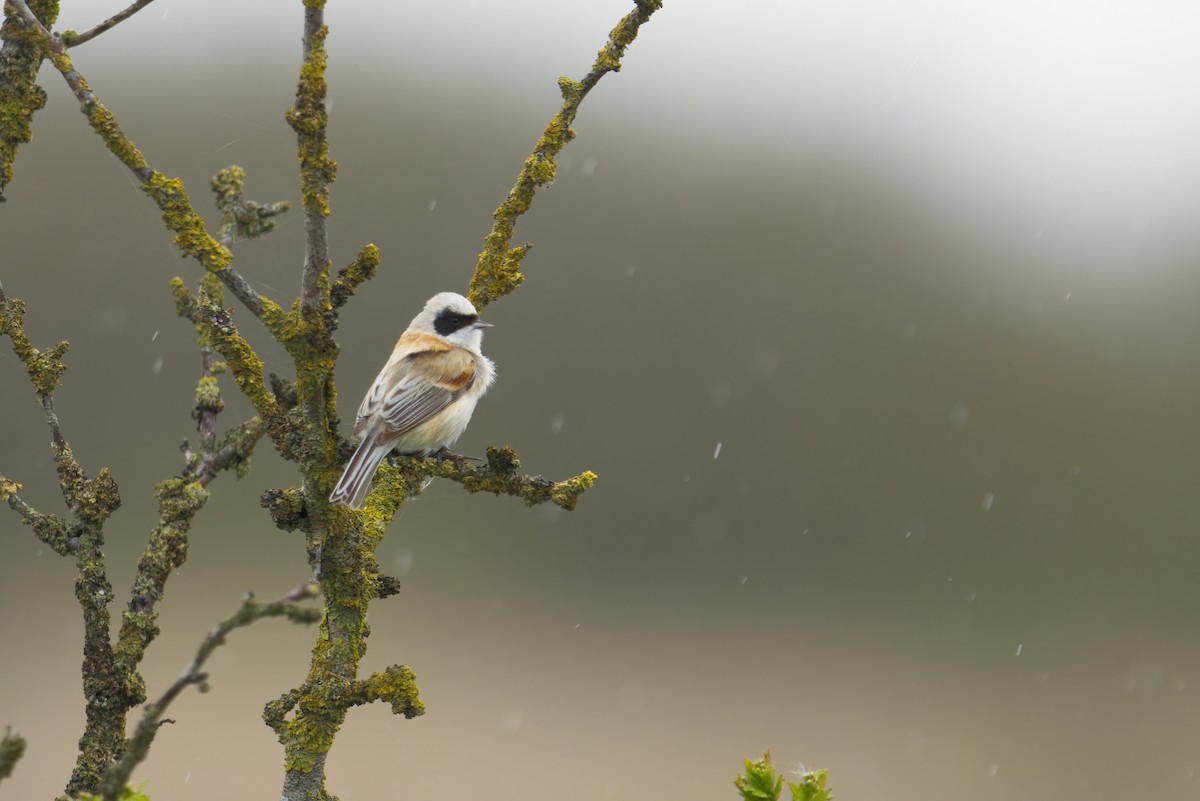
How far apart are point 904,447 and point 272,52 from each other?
9.78 m

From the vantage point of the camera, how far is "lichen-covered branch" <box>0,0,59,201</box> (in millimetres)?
2375

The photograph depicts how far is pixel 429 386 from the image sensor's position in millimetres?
4594

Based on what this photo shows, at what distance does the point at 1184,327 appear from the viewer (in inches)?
655

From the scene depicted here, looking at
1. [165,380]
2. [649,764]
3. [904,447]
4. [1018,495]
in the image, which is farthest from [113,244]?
[1018,495]

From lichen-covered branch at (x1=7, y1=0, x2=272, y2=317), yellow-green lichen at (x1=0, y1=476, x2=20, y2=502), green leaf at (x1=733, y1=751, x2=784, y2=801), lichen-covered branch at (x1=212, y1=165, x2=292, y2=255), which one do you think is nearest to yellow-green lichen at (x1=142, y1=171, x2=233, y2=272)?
lichen-covered branch at (x1=7, y1=0, x2=272, y2=317)

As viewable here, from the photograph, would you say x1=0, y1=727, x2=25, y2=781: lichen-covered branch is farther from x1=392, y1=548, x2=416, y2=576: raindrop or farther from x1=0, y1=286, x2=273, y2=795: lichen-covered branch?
x1=392, y1=548, x2=416, y2=576: raindrop

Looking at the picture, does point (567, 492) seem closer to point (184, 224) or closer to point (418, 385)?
point (184, 224)

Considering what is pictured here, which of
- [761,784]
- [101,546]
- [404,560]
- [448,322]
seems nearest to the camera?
[761,784]

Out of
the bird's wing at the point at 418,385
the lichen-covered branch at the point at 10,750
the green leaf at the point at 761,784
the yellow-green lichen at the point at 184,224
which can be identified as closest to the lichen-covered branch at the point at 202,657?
the lichen-covered branch at the point at 10,750

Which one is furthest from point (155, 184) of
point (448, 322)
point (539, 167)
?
point (448, 322)

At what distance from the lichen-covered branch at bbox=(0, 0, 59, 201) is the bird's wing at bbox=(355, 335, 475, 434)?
5.41 ft

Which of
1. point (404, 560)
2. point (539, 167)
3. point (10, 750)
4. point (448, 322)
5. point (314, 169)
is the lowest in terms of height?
point (10, 750)

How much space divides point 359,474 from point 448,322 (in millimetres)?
2210

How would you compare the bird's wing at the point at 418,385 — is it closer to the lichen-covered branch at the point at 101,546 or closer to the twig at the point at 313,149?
the lichen-covered branch at the point at 101,546
